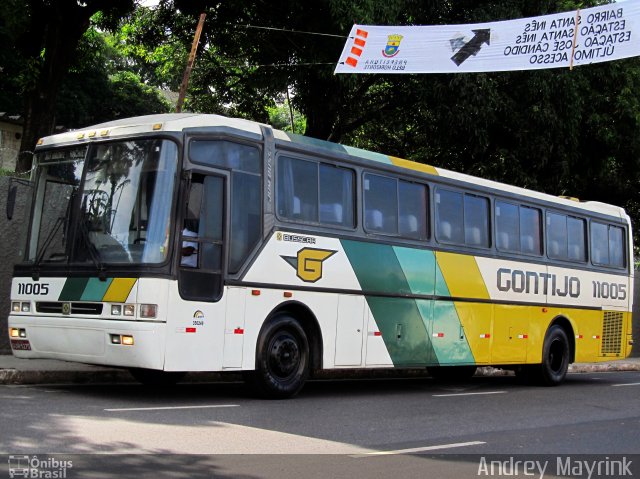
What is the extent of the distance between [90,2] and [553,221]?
11.4 m

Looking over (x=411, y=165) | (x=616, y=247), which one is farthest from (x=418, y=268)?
(x=616, y=247)

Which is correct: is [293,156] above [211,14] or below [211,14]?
below

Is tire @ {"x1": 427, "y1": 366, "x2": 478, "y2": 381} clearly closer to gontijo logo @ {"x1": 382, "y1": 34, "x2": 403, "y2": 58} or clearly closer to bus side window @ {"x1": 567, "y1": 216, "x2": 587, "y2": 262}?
bus side window @ {"x1": 567, "y1": 216, "x2": 587, "y2": 262}

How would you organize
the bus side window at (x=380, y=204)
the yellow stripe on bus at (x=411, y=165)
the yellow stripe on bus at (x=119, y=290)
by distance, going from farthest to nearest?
the yellow stripe on bus at (x=411, y=165) → the bus side window at (x=380, y=204) → the yellow stripe on bus at (x=119, y=290)

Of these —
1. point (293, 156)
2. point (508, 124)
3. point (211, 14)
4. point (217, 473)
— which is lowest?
point (217, 473)

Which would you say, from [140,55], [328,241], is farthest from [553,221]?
[140,55]

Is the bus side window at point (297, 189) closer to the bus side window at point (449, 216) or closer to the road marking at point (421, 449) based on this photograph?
the bus side window at point (449, 216)

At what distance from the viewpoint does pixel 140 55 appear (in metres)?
27.0

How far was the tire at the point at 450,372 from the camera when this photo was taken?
1678 centimetres

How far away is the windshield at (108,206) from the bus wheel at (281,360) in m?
1.93

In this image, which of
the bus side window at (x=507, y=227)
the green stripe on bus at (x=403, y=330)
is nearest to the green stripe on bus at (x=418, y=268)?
the green stripe on bus at (x=403, y=330)

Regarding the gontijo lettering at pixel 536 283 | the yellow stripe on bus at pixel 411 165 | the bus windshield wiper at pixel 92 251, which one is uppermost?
the yellow stripe on bus at pixel 411 165

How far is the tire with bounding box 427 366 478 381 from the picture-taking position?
16.8 m

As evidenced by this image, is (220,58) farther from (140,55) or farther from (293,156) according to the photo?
(293,156)
